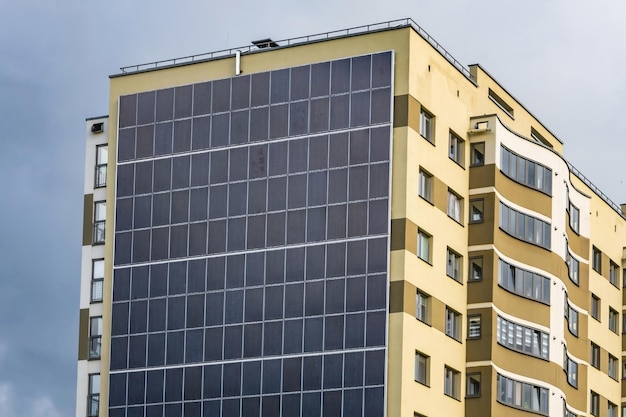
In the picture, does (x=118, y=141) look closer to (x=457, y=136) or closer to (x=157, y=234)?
(x=157, y=234)

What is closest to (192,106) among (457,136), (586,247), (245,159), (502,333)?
(245,159)

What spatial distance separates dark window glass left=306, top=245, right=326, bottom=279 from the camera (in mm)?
76312

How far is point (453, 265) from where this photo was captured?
79812mm

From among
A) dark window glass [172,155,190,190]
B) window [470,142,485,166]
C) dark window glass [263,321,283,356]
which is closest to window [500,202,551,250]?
window [470,142,485,166]

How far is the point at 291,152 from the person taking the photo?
78250 mm

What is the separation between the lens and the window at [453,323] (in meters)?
78.7

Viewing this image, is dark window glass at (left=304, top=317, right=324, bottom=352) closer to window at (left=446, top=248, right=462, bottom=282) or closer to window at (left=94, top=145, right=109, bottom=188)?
window at (left=446, top=248, right=462, bottom=282)

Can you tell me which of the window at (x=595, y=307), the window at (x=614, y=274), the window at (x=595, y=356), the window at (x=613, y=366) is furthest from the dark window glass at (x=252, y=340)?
the window at (x=614, y=274)

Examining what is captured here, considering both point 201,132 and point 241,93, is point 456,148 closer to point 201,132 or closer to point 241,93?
point 241,93

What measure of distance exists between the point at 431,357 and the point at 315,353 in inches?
199

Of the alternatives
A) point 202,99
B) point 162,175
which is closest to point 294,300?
point 162,175

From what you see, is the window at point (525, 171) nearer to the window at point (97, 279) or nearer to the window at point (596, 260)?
the window at point (596, 260)

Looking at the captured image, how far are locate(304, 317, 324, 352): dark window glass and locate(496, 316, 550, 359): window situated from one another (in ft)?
29.4

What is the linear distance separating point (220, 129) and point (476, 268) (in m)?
13.2
